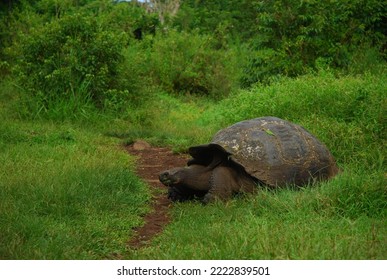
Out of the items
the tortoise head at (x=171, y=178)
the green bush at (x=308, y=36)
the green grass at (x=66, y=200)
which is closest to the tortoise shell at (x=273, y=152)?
the tortoise head at (x=171, y=178)

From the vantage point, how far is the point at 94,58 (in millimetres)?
9609

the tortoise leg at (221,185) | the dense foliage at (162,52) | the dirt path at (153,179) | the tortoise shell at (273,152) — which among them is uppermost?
the dense foliage at (162,52)

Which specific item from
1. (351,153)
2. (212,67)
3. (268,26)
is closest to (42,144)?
(351,153)

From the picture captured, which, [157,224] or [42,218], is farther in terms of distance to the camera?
[157,224]

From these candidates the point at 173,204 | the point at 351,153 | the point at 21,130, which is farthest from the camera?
the point at 21,130

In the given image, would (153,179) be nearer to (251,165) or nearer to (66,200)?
(251,165)

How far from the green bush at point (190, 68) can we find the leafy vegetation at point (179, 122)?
0.12 feet

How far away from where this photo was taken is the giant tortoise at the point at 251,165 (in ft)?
17.0

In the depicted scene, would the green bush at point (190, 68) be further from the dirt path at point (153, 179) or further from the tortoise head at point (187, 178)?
the tortoise head at point (187, 178)

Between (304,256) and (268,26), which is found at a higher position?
(268,26)

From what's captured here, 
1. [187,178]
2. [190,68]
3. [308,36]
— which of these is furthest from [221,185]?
[190,68]

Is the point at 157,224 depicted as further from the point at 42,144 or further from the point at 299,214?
the point at 42,144

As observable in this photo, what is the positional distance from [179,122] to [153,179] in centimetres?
392
